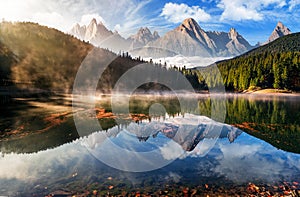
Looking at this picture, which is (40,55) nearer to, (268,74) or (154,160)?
(268,74)

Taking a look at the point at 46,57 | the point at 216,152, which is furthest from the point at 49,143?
the point at 46,57

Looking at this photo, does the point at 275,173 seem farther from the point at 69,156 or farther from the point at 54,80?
the point at 54,80

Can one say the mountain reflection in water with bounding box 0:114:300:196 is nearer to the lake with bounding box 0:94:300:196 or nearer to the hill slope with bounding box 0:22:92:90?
the lake with bounding box 0:94:300:196

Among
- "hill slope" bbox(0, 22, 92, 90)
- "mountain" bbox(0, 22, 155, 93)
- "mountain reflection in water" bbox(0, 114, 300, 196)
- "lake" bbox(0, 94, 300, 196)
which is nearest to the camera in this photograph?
"lake" bbox(0, 94, 300, 196)

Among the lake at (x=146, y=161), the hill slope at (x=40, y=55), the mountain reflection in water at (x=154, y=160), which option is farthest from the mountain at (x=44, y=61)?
the mountain reflection in water at (x=154, y=160)

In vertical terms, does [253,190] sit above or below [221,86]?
below

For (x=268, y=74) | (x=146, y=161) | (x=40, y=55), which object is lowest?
(x=146, y=161)

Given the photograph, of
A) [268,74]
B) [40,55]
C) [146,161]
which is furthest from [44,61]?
[146,161]

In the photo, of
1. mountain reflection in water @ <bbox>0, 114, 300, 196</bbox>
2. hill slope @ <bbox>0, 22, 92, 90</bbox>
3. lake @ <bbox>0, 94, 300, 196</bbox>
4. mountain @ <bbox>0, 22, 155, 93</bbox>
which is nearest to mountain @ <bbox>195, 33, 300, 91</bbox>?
mountain @ <bbox>0, 22, 155, 93</bbox>

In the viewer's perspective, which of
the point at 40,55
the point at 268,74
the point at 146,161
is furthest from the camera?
the point at 40,55

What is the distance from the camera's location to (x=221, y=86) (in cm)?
14125

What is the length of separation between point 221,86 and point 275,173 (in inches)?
5356

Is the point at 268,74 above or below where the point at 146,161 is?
above

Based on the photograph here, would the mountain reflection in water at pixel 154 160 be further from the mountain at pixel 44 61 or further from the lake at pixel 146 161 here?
the mountain at pixel 44 61
